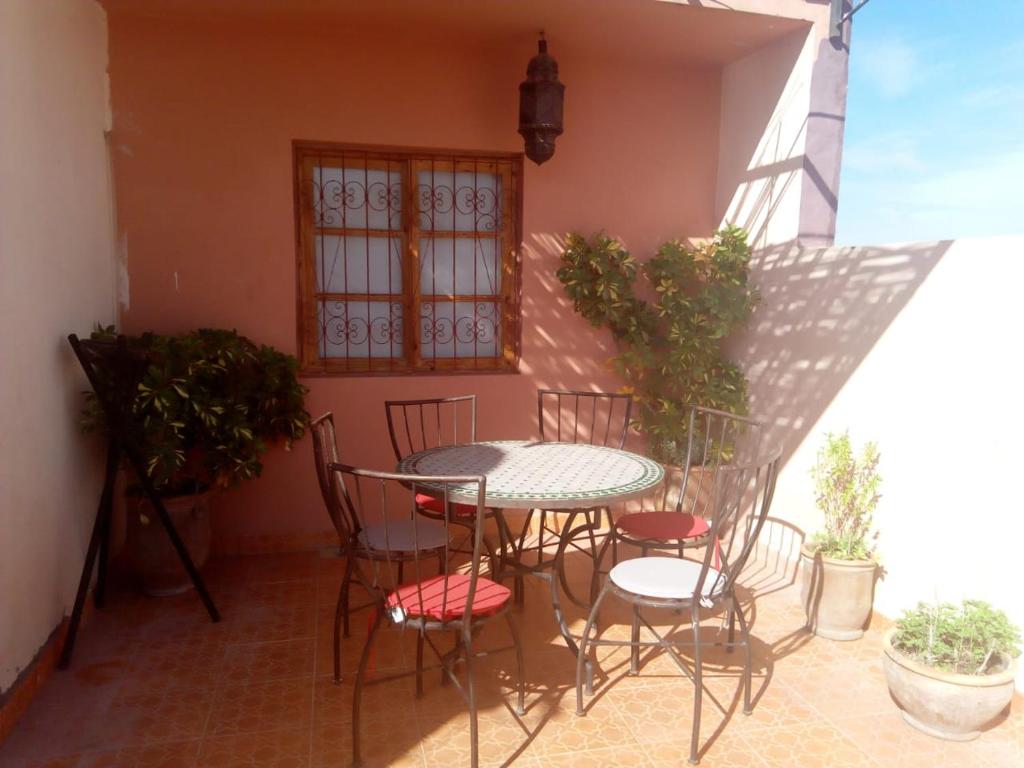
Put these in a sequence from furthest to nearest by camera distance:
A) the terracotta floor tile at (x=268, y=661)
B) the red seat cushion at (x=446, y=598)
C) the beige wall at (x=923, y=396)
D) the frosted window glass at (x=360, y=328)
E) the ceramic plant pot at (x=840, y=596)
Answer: the frosted window glass at (x=360, y=328)
the ceramic plant pot at (x=840, y=596)
the terracotta floor tile at (x=268, y=661)
the beige wall at (x=923, y=396)
the red seat cushion at (x=446, y=598)

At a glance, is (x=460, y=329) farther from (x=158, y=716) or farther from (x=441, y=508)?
(x=158, y=716)

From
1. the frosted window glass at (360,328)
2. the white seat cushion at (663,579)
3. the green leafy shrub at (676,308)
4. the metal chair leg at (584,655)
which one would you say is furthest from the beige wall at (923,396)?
the frosted window glass at (360,328)

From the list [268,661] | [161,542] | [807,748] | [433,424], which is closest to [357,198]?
[433,424]

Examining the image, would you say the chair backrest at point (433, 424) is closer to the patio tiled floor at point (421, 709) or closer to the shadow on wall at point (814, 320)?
the patio tiled floor at point (421, 709)

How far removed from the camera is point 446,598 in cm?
207

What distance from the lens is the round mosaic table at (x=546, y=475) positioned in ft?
7.38

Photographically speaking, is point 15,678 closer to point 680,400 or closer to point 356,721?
point 356,721

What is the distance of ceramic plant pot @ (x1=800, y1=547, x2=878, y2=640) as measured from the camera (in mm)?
2914

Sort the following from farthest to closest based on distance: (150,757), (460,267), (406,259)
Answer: (460,267)
(406,259)
(150,757)

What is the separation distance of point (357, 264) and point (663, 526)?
2.28 metres

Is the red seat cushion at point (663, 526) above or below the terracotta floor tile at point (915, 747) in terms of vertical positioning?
above

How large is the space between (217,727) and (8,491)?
1059 mm

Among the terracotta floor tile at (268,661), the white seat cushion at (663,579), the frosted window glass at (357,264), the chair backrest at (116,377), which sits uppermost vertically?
the frosted window glass at (357,264)

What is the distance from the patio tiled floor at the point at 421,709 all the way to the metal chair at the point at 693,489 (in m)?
0.47
